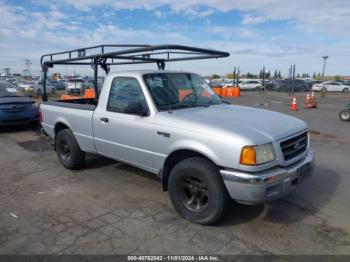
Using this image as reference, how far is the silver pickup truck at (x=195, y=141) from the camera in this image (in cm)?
334

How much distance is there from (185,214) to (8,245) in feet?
6.47

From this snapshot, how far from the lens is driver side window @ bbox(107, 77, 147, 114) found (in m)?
4.46

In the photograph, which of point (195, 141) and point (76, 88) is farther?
point (76, 88)

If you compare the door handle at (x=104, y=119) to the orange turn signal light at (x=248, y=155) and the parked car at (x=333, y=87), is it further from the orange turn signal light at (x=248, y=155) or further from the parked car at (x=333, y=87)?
the parked car at (x=333, y=87)

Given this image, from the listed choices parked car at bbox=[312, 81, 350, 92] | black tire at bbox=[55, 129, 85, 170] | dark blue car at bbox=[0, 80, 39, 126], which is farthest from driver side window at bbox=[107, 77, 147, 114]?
parked car at bbox=[312, 81, 350, 92]

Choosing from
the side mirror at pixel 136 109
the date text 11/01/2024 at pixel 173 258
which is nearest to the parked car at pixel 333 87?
the side mirror at pixel 136 109

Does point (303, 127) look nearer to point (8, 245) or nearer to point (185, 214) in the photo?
point (185, 214)

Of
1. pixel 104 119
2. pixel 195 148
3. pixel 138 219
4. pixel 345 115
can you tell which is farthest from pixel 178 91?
pixel 345 115

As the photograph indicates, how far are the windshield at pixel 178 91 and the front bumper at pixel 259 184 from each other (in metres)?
1.42

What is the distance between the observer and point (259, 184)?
10.7 feet

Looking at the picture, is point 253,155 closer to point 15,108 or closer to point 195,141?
point 195,141

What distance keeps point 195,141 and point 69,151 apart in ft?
10.4

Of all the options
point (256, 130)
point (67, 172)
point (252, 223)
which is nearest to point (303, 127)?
point (256, 130)

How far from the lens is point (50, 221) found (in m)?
3.88
